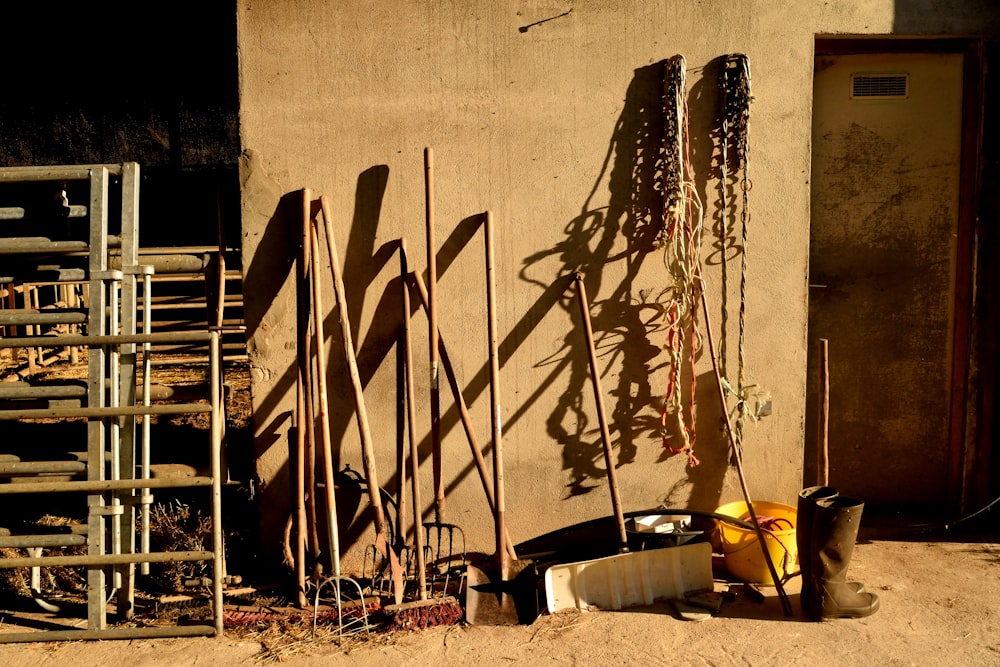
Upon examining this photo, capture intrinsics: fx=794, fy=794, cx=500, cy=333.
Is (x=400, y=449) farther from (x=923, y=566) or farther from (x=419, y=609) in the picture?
(x=923, y=566)

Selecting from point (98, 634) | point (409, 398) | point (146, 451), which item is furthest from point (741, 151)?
point (98, 634)

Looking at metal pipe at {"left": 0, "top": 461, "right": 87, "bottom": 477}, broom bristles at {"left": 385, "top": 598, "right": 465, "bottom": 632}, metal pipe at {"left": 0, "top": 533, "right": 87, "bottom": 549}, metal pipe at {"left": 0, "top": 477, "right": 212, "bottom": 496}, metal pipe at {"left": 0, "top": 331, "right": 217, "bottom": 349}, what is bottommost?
broom bristles at {"left": 385, "top": 598, "right": 465, "bottom": 632}

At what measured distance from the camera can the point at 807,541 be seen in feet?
11.6

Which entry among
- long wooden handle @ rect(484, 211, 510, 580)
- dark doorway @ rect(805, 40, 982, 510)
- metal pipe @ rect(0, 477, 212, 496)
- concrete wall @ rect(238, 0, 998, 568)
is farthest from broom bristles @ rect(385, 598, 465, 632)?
dark doorway @ rect(805, 40, 982, 510)

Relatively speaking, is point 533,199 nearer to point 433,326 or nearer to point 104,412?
point 433,326

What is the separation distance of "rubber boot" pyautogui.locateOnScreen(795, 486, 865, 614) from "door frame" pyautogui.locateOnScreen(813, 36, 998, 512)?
1.37 meters

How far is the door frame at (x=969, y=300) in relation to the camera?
4344mm

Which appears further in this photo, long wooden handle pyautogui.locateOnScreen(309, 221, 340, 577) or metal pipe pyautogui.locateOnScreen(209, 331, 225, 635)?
long wooden handle pyautogui.locateOnScreen(309, 221, 340, 577)

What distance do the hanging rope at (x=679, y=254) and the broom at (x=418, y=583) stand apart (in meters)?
1.31

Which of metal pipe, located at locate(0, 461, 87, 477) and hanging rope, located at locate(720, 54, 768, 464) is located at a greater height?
hanging rope, located at locate(720, 54, 768, 464)

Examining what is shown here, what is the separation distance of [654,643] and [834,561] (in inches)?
34.1

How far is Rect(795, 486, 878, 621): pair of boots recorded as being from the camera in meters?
3.42

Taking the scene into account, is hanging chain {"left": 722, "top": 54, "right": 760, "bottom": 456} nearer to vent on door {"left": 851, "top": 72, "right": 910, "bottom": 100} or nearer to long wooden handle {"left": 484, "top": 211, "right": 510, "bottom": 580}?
vent on door {"left": 851, "top": 72, "right": 910, "bottom": 100}

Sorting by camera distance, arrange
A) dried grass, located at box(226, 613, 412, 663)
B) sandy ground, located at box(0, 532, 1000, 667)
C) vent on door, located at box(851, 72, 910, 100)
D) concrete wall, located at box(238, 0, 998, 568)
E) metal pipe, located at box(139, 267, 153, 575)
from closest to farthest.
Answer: sandy ground, located at box(0, 532, 1000, 667) < dried grass, located at box(226, 613, 412, 663) < metal pipe, located at box(139, 267, 153, 575) < concrete wall, located at box(238, 0, 998, 568) < vent on door, located at box(851, 72, 910, 100)
